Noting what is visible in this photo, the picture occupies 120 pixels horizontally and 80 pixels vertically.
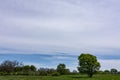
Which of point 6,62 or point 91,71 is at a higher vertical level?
point 6,62

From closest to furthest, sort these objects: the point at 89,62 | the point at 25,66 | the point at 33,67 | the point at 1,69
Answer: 1. the point at 89,62
2. the point at 1,69
3. the point at 25,66
4. the point at 33,67

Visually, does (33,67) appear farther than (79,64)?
Yes

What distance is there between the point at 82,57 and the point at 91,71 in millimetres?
4906

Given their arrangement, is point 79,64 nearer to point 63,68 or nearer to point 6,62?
point 63,68

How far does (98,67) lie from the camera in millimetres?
76688

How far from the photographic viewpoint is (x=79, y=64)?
76.9 metres

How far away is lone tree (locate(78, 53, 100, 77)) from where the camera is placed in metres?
75.6

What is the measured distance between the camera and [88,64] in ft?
249

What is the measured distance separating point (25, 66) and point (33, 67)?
31.1 feet

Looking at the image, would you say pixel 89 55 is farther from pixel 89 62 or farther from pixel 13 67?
pixel 13 67

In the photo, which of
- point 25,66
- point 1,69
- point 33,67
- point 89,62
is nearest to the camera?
point 89,62

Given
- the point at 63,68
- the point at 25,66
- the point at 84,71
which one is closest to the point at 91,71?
the point at 84,71

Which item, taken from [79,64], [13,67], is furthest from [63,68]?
[79,64]

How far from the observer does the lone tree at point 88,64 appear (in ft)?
248
